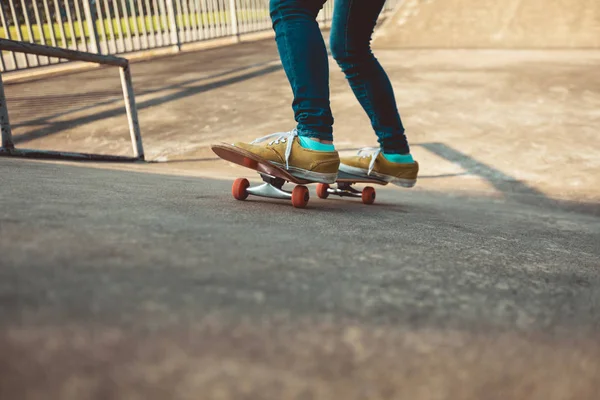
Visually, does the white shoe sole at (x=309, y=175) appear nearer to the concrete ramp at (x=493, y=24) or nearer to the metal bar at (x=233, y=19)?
the concrete ramp at (x=493, y=24)

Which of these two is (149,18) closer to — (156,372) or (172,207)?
(172,207)

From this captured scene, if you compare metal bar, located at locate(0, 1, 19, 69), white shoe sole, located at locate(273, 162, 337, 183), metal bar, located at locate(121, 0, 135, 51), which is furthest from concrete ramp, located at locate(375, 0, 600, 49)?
white shoe sole, located at locate(273, 162, 337, 183)

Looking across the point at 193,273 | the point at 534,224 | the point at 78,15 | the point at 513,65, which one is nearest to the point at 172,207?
the point at 193,273

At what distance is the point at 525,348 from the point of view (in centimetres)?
57

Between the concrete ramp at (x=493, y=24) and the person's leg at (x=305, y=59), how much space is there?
7541mm

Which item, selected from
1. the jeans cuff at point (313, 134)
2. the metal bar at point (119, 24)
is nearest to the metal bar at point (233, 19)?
the metal bar at point (119, 24)

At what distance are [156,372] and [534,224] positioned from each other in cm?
172

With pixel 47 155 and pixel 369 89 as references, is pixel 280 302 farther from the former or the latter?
pixel 47 155

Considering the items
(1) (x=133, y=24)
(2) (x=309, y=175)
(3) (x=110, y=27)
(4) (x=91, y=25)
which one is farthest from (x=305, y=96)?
(1) (x=133, y=24)

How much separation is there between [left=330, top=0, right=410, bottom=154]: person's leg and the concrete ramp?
7122 mm

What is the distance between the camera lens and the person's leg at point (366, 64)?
1.70 meters

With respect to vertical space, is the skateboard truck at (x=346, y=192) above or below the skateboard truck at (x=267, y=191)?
below

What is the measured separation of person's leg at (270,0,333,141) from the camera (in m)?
1.46

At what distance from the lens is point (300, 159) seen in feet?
4.96
